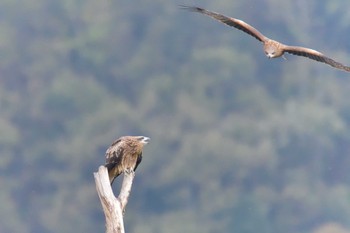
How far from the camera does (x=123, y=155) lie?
1465 centimetres

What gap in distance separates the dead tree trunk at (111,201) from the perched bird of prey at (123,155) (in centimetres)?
30

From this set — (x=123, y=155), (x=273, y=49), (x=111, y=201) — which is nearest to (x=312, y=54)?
(x=273, y=49)

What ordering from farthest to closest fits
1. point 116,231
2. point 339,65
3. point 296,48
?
point 296,48
point 339,65
point 116,231

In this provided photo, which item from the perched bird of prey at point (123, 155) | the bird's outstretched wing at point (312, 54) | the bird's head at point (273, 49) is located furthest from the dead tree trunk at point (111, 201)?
the bird's head at point (273, 49)

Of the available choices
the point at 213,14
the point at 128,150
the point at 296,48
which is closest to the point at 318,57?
the point at 296,48

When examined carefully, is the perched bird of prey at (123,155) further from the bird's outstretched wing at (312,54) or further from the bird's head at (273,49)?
the bird's head at (273,49)

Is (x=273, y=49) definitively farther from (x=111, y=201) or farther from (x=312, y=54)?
(x=111, y=201)

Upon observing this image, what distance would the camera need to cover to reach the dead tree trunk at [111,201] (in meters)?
14.0

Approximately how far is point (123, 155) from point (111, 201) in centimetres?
89

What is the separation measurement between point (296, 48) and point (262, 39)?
987 mm

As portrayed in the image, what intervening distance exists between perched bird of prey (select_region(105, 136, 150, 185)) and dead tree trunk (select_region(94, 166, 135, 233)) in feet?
0.98

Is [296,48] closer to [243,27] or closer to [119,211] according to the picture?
[243,27]

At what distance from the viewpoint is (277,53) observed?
24.0m

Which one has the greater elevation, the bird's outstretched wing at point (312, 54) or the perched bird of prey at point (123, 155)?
the bird's outstretched wing at point (312, 54)
